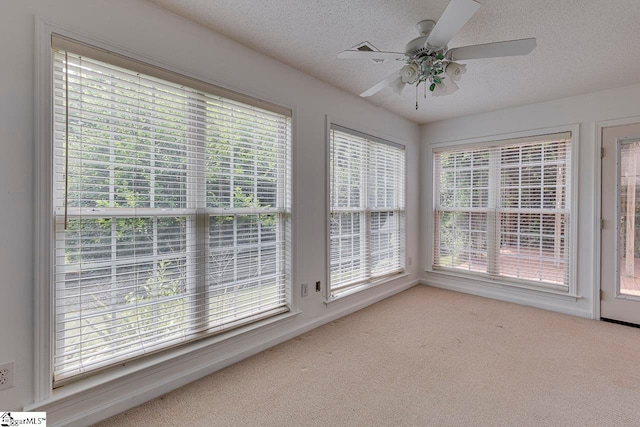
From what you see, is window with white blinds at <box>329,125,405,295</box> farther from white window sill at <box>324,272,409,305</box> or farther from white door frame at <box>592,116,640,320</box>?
white door frame at <box>592,116,640,320</box>

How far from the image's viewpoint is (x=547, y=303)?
3438 millimetres

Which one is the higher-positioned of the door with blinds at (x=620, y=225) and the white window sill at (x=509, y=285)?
the door with blinds at (x=620, y=225)

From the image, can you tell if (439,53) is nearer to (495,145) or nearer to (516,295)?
(495,145)

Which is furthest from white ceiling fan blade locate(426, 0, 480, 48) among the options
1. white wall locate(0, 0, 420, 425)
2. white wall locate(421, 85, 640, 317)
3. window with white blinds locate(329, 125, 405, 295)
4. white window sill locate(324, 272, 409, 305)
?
white wall locate(421, 85, 640, 317)

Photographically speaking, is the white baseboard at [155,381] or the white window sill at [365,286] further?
the white window sill at [365,286]

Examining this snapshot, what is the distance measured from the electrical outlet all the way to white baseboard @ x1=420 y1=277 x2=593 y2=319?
4.36 meters

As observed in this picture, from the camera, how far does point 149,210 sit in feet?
6.04

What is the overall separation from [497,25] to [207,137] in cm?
214

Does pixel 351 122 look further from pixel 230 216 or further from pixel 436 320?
pixel 436 320

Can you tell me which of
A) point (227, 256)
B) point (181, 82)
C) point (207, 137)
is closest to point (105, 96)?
point (181, 82)

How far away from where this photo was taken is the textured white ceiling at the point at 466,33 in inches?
70.4

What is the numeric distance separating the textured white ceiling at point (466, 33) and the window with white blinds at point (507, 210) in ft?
2.94

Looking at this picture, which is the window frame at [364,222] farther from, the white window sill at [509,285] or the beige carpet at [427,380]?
the white window sill at [509,285]

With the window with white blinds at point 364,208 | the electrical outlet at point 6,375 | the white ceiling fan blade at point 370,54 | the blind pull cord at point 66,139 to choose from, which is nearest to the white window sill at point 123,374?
the electrical outlet at point 6,375
